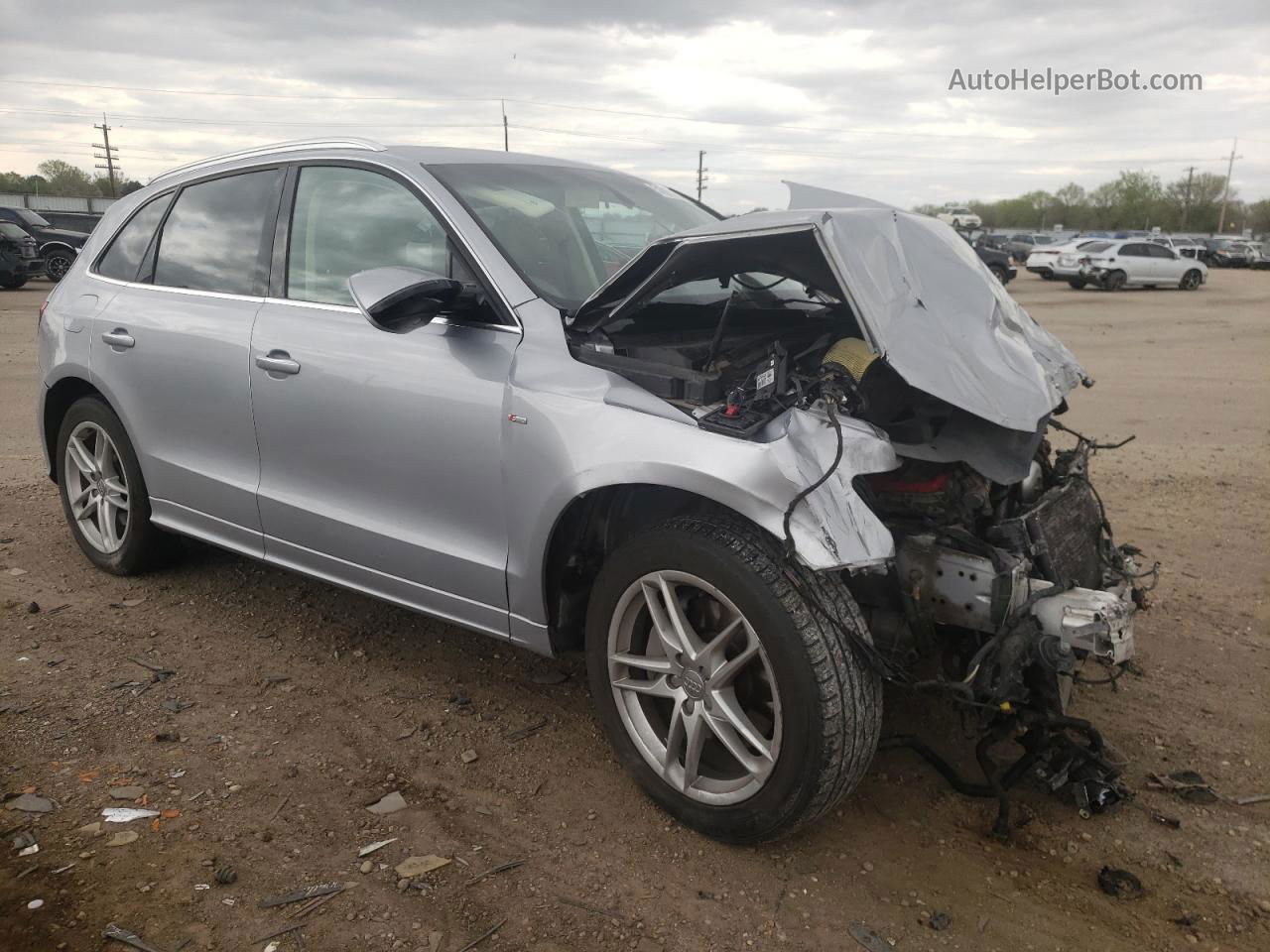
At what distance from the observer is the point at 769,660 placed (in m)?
2.59

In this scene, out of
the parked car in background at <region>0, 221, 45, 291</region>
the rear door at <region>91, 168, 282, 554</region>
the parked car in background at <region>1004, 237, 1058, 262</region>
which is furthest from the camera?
the parked car in background at <region>1004, 237, 1058, 262</region>

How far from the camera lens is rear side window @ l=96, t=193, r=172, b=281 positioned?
448 cm

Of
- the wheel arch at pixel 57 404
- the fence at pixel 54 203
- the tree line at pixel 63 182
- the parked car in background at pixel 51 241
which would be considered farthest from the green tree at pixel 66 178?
the wheel arch at pixel 57 404

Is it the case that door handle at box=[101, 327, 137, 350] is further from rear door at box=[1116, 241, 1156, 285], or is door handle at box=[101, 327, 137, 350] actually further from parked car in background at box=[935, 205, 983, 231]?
rear door at box=[1116, 241, 1156, 285]

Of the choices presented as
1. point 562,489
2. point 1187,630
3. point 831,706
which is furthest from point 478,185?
point 1187,630

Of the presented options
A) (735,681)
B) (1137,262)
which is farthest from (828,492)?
(1137,262)

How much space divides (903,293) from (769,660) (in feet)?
3.73

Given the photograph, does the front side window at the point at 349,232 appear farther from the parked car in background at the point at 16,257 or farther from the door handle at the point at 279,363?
the parked car in background at the point at 16,257

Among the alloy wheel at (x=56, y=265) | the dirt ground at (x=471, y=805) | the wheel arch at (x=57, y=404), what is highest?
the alloy wheel at (x=56, y=265)

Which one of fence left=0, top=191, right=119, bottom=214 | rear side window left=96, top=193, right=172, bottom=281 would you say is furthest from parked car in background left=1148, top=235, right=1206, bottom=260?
fence left=0, top=191, right=119, bottom=214

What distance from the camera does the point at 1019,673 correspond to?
107 inches

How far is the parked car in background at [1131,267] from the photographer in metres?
29.2

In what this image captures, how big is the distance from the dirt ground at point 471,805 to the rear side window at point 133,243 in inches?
52.8

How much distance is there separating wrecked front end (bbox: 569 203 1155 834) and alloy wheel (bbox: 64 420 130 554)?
2.70 metres
